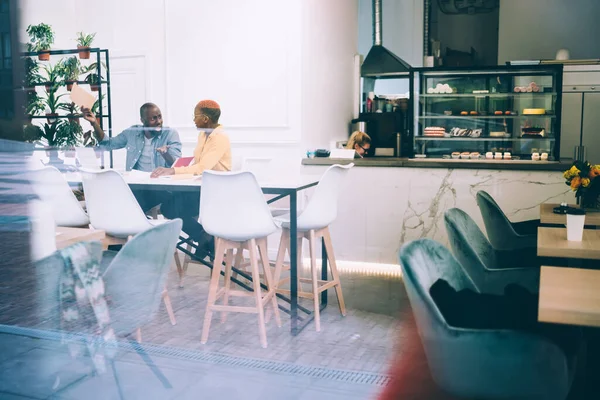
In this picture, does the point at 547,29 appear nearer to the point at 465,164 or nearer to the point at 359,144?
the point at 359,144

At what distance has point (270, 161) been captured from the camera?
3.05m

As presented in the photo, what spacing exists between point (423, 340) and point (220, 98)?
144cm

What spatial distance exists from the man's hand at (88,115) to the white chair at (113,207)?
26 centimetres

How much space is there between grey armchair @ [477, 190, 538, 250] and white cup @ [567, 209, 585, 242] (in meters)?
0.50

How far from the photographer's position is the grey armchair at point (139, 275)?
81.9 inches

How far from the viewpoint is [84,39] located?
8.46 ft

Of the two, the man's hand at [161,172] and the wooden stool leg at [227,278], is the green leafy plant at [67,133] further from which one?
the wooden stool leg at [227,278]

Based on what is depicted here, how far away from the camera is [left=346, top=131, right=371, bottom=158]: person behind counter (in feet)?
13.2

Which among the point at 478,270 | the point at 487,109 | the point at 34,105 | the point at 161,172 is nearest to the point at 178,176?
the point at 161,172

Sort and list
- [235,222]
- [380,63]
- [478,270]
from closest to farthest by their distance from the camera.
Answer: [478,270]
[235,222]
[380,63]

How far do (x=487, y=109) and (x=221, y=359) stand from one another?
2.68 meters

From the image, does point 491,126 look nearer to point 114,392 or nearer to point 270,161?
point 270,161

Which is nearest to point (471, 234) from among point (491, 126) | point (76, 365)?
point (491, 126)

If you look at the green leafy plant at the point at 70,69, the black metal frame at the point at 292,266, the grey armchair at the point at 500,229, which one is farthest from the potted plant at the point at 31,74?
the grey armchair at the point at 500,229
